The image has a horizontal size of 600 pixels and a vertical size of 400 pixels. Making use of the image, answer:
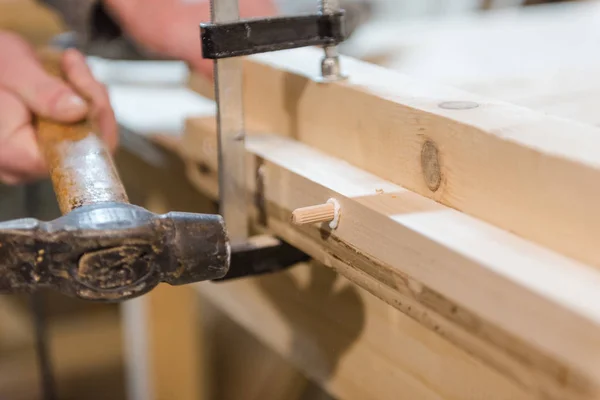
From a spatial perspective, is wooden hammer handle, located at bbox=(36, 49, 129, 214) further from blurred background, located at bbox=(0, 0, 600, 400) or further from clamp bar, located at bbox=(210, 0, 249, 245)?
blurred background, located at bbox=(0, 0, 600, 400)

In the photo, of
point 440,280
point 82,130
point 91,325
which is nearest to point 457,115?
point 440,280

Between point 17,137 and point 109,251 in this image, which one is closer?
point 109,251

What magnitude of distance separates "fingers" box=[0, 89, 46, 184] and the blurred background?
236 mm

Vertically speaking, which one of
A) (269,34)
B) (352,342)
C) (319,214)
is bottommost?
(352,342)

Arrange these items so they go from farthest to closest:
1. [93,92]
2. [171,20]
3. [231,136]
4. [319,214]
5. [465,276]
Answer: [171,20]
[93,92]
[231,136]
[319,214]
[465,276]

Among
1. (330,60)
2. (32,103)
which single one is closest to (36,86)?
(32,103)

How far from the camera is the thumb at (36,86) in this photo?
68 cm

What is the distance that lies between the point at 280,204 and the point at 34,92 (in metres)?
0.28

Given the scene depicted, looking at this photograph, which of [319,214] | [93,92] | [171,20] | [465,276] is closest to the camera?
[465,276]

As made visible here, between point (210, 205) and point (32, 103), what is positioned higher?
point (32, 103)

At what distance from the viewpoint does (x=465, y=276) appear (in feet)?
1.34

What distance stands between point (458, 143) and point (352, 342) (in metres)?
0.25

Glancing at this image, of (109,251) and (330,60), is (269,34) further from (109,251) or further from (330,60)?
(109,251)

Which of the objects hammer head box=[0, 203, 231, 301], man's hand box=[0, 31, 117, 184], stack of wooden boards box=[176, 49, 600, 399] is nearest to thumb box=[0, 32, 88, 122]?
man's hand box=[0, 31, 117, 184]
